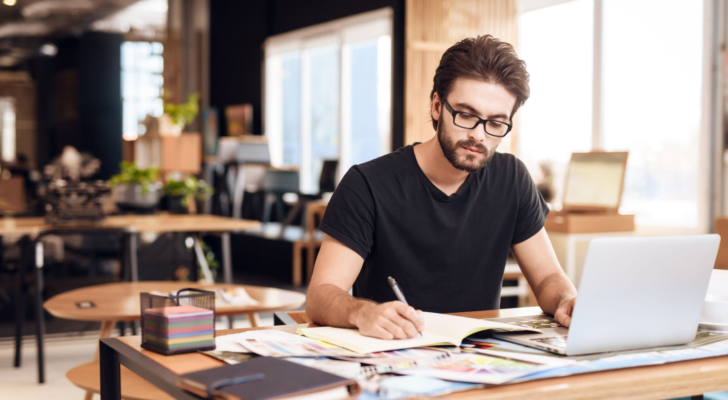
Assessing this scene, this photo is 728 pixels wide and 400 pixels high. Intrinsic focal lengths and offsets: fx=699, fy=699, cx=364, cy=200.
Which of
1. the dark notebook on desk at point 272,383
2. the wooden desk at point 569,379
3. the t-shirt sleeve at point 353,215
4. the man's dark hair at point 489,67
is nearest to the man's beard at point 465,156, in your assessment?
the man's dark hair at point 489,67

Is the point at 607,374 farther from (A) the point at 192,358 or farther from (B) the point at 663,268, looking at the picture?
(A) the point at 192,358

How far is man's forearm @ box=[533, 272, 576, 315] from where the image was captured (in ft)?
5.06

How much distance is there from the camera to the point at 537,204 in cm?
189

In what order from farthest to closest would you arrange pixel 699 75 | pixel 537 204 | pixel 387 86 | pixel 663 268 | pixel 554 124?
pixel 387 86, pixel 554 124, pixel 699 75, pixel 537 204, pixel 663 268

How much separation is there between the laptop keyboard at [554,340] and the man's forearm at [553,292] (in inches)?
10.5

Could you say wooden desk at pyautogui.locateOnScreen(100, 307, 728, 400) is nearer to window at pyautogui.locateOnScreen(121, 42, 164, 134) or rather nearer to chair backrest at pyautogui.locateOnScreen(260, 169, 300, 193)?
chair backrest at pyautogui.locateOnScreen(260, 169, 300, 193)

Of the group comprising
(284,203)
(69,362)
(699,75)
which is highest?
(699,75)

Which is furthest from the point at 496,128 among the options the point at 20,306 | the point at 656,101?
the point at 656,101

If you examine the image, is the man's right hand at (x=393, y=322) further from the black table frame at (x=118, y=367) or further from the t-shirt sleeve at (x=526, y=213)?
the t-shirt sleeve at (x=526, y=213)

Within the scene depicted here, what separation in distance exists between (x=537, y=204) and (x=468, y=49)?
49 cm

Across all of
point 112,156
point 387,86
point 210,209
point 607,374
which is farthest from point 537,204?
point 112,156

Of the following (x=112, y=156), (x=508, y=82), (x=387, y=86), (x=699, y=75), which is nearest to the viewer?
(x=508, y=82)

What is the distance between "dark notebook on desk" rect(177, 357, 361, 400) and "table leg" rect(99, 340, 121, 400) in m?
0.30

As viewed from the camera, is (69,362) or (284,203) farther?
(284,203)
